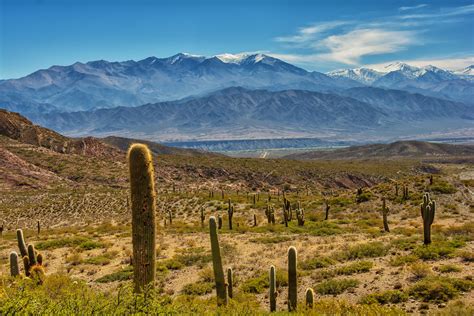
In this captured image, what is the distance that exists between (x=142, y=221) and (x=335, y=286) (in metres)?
8.46

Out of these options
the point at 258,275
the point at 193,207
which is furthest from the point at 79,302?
the point at 193,207

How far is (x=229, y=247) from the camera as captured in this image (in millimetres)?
22828

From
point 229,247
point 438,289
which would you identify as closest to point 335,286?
point 438,289

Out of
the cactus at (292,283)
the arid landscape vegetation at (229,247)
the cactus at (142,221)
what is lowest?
the arid landscape vegetation at (229,247)

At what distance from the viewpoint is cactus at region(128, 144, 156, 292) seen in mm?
8992

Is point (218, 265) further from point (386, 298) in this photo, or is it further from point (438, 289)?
point (438, 289)

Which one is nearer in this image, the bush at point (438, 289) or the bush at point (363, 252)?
the bush at point (438, 289)

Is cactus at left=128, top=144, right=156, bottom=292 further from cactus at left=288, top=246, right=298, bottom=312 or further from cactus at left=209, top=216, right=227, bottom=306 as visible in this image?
cactus at left=288, top=246, right=298, bottom=312

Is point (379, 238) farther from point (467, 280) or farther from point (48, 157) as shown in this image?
point (48, 157)

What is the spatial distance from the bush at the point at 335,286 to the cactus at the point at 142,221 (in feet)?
25.0

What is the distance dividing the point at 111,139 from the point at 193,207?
15059cm

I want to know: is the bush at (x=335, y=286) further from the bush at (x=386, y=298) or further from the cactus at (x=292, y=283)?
the cactus at (x=292, y=283)

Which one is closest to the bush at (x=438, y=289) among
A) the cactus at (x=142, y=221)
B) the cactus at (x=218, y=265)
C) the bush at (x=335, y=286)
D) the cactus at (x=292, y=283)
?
the bush at (x=335, y=286)

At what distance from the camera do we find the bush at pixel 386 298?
13.2 m
